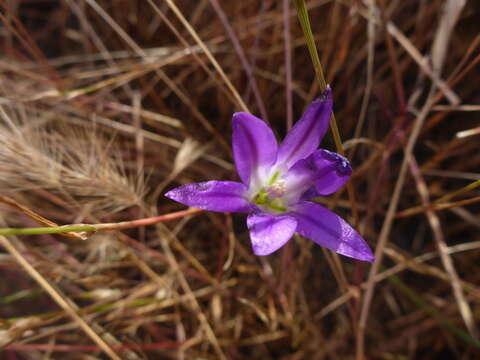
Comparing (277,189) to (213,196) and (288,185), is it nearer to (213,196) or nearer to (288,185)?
(288,185)

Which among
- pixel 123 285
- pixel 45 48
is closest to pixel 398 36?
pixel 123 285

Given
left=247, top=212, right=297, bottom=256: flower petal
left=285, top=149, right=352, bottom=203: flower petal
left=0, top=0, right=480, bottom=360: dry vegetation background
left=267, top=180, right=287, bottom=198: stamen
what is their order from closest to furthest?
left=247, top=212, right=297, bottom=256: flower petal
left=285, top=149, right=352, bottom=203: flower petal
left=267, top=180, right=287, bottom=198: stamen
left=0, top=0, right=480, bottom=360: dry vegetation background

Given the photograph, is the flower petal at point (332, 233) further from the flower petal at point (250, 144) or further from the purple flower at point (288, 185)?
the flower petal at point (250, 144)

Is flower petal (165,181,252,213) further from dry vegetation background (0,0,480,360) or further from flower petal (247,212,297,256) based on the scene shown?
dry vegetation background (0,0,480,360)

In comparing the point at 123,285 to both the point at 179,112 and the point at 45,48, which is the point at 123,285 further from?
the point at 45,48

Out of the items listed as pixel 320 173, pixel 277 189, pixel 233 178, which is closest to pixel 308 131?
pixel 320 173

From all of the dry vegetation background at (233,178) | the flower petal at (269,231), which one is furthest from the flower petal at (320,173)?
the dry vegetation background at (233,178)

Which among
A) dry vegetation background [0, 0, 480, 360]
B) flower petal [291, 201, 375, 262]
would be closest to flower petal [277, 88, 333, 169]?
flower petal [291, 201, 375, 262]
